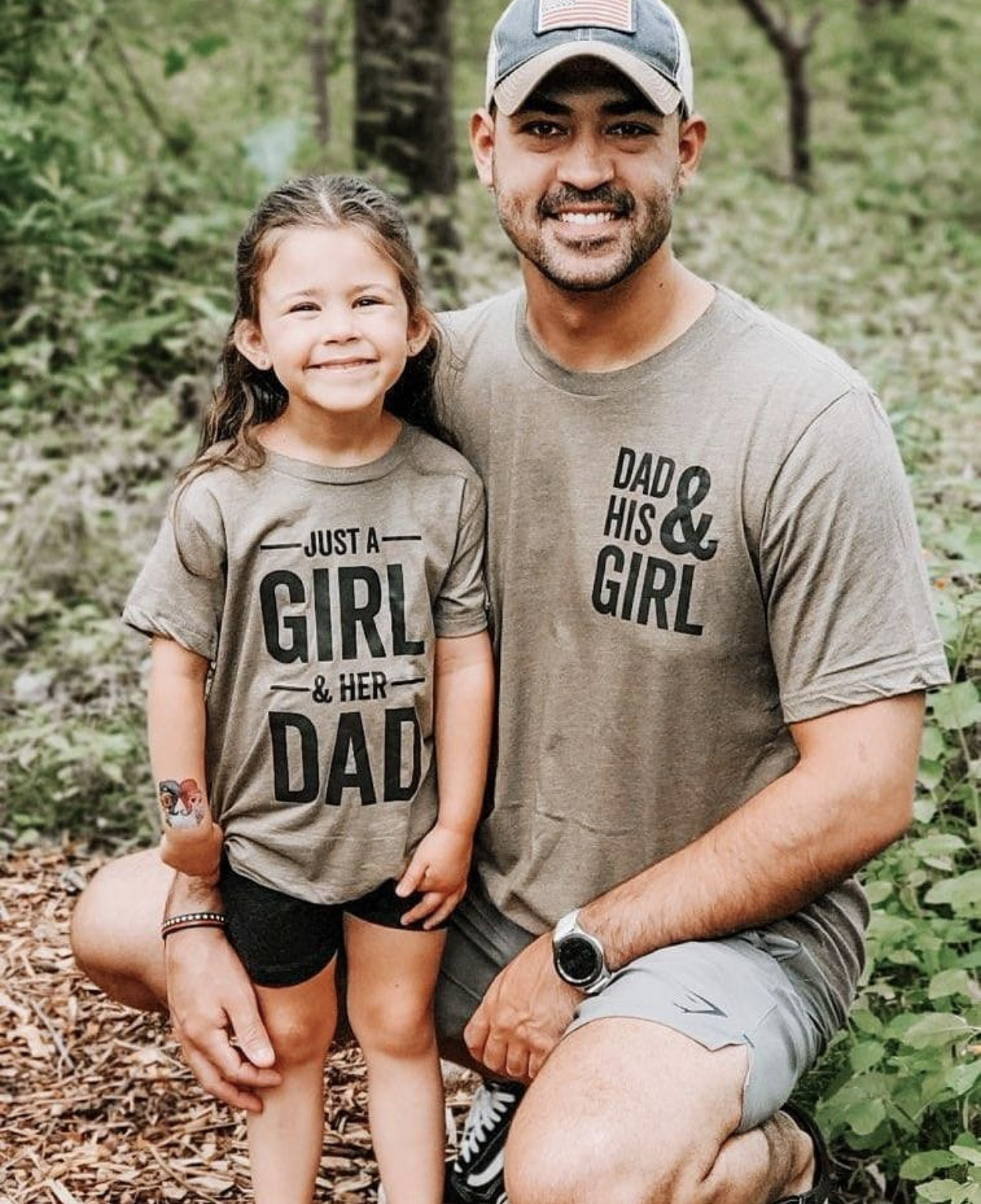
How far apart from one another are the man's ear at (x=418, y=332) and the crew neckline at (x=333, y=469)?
20 cm

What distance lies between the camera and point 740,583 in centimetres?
266

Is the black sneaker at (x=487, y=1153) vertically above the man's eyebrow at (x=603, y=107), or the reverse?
the man's eyebrow at (x=603, y=107)

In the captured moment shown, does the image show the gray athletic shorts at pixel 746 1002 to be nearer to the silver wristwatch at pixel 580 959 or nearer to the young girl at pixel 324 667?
the silver wristwatch at pixel 580 959

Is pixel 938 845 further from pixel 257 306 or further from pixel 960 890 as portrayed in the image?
pixel 257 306

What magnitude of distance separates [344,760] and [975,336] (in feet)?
18.2

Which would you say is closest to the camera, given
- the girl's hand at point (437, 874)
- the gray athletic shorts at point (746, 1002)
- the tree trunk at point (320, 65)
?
the gray athletic shorts at point (746, 1002)

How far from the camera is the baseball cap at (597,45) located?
107 inches

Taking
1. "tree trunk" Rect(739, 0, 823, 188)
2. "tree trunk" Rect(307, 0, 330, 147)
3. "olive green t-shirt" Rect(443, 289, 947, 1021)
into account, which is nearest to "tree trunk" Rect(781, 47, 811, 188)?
"tree trunk" Rect(739, 0, 823, 188)

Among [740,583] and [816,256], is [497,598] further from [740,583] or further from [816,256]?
[816,256]

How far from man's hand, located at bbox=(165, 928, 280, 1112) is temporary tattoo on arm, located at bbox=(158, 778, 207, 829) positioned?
26 cm

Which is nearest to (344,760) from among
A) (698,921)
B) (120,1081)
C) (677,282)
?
(698,921)

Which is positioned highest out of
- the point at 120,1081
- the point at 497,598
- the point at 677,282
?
the point at 677,282

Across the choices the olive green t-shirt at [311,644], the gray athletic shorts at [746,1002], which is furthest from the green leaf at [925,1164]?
the olive green t-shirt at [311,644]

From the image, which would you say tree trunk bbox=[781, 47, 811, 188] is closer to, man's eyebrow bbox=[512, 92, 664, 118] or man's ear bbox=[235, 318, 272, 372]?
man's eyebrow bbox=[512, 92, 664, 118]
